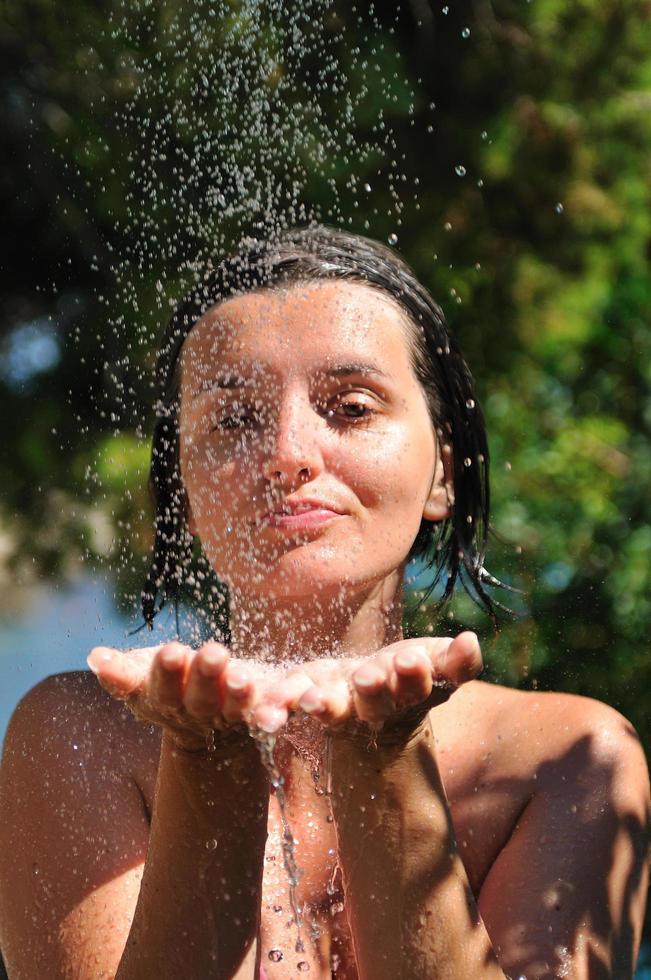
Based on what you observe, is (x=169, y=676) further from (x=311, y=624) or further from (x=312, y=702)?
(x=311, y=624)

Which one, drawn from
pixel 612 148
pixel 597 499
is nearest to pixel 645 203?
pixel 612 148

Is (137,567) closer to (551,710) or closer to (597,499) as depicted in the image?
(597,499)

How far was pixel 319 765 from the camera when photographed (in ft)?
7.74

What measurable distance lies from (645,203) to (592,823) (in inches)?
129

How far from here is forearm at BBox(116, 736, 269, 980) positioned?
162 cm

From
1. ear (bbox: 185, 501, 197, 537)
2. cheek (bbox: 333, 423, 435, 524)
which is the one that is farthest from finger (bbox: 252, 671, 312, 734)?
ear (bbox: 185, 501, 197, 537)

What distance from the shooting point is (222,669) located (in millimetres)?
1428

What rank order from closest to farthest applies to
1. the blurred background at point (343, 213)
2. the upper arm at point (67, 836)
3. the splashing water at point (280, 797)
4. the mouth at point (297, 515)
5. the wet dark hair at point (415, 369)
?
the splashing water at point (280, 797), the upper arm at point (67, 836), the mouth at point (297, 515), the wet dark hair at point (415, 369), the blurred background at point (343, 213)

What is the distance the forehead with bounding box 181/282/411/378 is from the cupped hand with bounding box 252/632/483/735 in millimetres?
871

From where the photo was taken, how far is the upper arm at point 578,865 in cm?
203

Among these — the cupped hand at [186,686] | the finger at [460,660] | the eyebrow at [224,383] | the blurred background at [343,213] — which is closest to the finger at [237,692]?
the cupped hand at [186,686]

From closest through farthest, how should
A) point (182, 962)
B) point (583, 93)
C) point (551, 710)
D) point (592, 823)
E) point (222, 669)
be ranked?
point (222, 669) → point (182, 962) → point (592, 823) → point (551, 710) → point (583, 93)

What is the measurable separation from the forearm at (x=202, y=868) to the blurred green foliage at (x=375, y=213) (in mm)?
2623

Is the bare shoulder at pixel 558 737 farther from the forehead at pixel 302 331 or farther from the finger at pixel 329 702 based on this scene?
the finger at pixel 329 702
